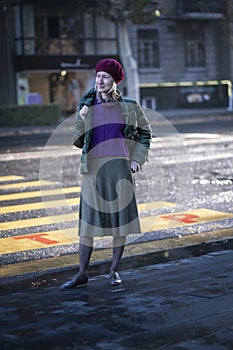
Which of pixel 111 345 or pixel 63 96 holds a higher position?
pixel 111 345

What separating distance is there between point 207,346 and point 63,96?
116 feet

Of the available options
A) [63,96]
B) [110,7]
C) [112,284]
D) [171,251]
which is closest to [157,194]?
[171,251]

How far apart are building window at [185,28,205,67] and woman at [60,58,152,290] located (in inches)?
1531

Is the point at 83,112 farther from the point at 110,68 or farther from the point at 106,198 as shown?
the point at 106,198

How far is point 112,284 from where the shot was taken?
6141 mm

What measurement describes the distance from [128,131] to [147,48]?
123ft

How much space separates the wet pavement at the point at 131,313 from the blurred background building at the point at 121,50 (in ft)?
→ 87.2

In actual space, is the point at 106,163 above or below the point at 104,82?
below

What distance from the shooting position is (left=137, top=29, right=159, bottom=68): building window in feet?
140

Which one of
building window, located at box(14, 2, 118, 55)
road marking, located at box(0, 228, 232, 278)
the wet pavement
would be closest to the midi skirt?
the wet pavement

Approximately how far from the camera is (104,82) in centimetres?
615

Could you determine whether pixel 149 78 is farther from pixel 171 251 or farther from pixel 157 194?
pixel 171 251

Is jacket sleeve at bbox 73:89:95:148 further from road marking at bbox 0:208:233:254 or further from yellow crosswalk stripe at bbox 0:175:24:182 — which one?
yellow crosswalk stripe at bbox 0:175:24:182

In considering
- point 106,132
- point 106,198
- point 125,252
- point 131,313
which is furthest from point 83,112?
point 125,252
